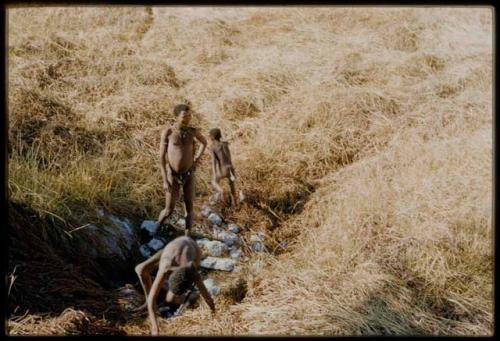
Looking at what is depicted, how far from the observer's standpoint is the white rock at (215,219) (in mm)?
5125

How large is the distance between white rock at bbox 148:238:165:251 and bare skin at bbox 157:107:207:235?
41 cm

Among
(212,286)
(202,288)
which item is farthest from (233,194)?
(202,288)

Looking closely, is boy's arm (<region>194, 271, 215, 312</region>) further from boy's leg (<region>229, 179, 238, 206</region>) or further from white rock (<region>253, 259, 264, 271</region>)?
boy's leg (<region>229, 179, 238, 206</region>)

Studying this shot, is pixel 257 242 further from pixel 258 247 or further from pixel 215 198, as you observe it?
pixel 215 198

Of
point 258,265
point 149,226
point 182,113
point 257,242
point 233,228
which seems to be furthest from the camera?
point 233,228

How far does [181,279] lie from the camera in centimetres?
296

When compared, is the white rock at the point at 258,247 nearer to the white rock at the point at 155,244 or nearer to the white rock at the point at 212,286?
the white rock at the point at 212,286

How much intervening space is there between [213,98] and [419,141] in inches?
115

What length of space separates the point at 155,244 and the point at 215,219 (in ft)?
2.48

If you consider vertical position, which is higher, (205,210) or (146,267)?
(146,267)

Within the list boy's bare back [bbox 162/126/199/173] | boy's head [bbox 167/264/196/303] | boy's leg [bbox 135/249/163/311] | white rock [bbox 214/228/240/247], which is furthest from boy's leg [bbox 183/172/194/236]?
boy's head [bbox 167/264/196/303]

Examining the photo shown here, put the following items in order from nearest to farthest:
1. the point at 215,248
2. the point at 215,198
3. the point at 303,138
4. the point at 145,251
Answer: the point at 145,251
the point at 215,248
the point at 215,198
the point at 303,138

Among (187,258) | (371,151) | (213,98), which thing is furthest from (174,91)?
(187,258)

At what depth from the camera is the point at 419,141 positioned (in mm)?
6145
